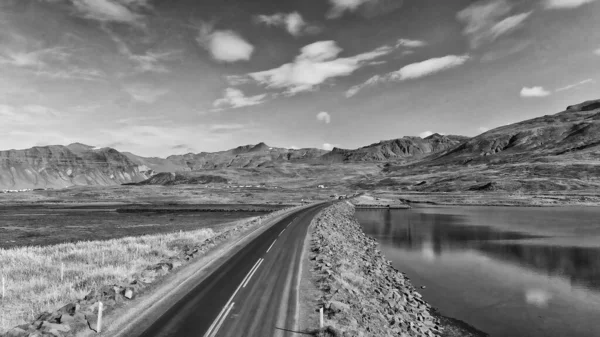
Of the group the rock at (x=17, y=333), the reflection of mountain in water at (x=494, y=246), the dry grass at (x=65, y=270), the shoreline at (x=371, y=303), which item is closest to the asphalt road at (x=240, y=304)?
the shoreline at (x=371, y=303)

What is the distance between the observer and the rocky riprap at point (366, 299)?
52.6 feet

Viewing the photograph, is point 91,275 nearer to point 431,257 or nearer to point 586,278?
point 431,257

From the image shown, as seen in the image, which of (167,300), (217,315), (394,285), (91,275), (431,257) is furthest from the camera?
(431,257)

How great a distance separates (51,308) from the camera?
17.2 metres

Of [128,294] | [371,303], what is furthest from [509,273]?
[128,294]

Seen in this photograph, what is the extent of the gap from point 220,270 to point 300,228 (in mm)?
25311

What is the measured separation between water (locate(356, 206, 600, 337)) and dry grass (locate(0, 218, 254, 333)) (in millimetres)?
23537

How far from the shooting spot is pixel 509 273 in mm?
31625

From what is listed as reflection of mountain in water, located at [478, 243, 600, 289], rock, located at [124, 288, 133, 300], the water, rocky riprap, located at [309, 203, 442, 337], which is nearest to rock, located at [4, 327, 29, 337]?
rock, located at [124, 288, 133, 300]

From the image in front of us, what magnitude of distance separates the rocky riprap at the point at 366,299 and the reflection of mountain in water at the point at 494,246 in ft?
50.2

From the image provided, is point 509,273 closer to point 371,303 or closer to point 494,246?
point 494,246

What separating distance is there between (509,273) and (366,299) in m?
19.1

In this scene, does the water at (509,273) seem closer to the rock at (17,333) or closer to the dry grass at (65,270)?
the rock at (17,333)

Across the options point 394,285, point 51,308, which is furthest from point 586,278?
point 51,308
